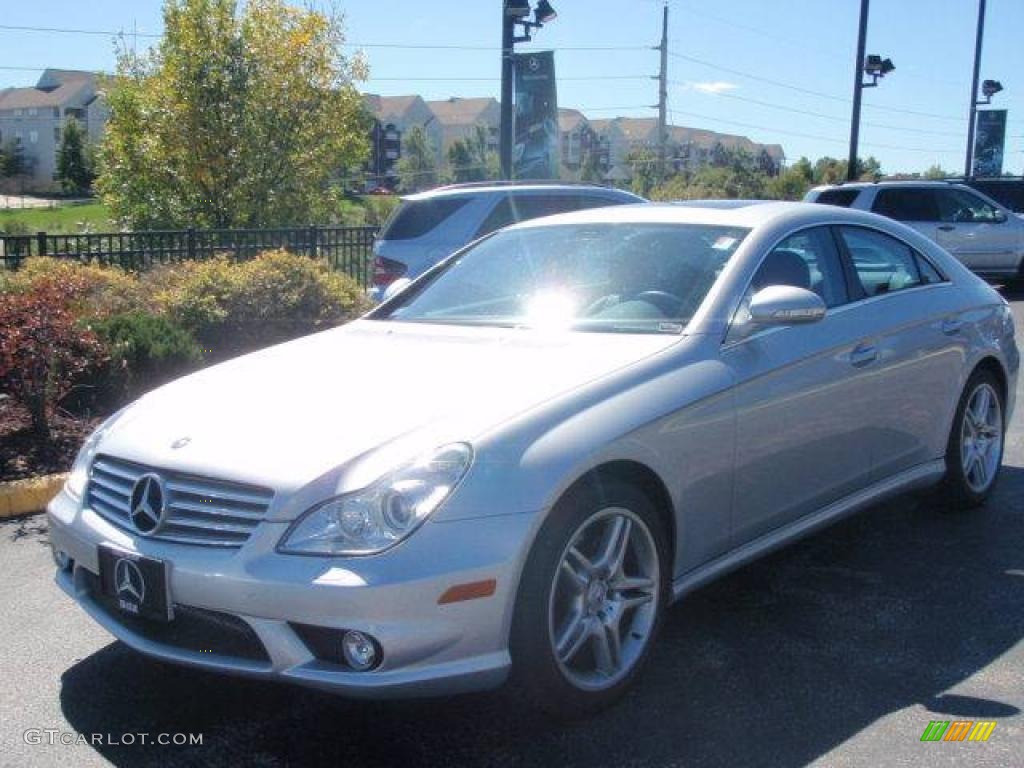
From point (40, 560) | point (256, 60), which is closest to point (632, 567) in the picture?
point (40, 560)

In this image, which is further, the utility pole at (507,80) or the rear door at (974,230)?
the rear door at (974,230)

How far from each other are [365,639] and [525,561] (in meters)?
0.52

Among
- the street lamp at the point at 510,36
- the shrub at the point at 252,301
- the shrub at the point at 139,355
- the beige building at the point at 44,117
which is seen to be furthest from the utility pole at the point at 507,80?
the beige building at the point at 44,117

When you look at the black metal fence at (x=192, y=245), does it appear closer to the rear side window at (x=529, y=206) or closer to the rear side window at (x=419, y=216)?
the rear side window at (x=419, y=216)

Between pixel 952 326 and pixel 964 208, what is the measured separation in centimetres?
1409

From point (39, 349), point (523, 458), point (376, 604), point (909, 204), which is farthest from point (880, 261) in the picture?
point (909, 204)

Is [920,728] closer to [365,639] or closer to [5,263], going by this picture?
[365,639]

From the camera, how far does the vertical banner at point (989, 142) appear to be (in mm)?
36062

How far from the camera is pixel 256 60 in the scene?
1894 centimetres

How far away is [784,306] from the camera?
4.26 metres

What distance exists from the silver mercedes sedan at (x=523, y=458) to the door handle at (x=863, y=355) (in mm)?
13

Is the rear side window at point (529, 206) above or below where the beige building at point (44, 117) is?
below

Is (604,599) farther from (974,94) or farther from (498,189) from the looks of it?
(974,94)

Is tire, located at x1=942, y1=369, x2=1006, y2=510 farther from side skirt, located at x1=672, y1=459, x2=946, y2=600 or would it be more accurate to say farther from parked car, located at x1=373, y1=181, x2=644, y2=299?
parked car, located at x1=373, y1=181, x2=644, y2=299
